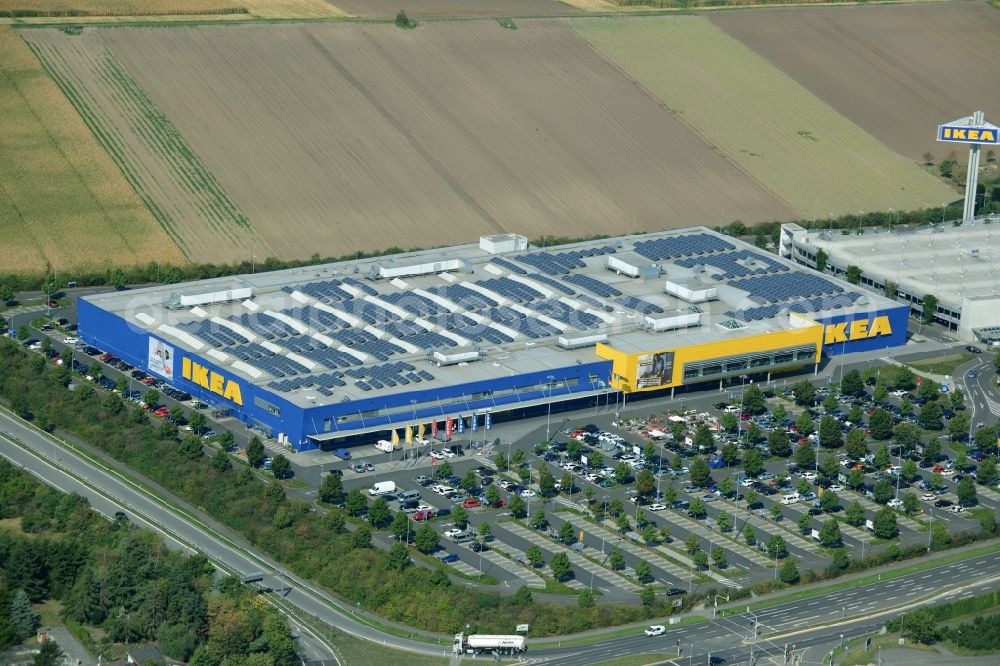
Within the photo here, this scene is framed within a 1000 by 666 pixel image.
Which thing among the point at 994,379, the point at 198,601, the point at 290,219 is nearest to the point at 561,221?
the point at 290,219

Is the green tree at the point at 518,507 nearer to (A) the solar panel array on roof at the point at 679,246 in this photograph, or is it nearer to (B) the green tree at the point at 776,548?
(B) the green tree at the point at 776,548

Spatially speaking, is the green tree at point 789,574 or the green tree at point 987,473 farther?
the green tree at point 987,473

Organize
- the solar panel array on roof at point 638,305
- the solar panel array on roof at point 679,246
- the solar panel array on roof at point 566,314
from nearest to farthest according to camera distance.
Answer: the solar panel array on roof at point 566,314, the solar panel array on roof at point 638,305, the solar panel array on roof at point 679,246

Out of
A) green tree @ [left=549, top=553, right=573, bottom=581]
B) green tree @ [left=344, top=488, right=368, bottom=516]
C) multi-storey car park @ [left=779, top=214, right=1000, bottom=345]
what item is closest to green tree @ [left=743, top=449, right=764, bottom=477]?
green tree @ [left=549, top=553, right=573, bottom=581]

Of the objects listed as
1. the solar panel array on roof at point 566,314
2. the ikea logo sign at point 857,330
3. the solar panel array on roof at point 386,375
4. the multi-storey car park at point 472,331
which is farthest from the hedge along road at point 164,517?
the ikea logo sign at point 857,330

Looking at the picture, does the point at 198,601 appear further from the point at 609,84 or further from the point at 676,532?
the point at 609,84

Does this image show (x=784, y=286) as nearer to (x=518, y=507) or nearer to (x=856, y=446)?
(x=856, y=446)

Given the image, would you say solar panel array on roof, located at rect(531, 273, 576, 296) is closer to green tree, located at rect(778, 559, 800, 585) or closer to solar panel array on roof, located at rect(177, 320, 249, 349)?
solar panel array on roof, located at rect(177, 320, 249, 349)
